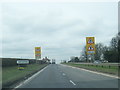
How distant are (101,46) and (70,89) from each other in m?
140

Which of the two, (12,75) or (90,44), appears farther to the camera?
(90,44)

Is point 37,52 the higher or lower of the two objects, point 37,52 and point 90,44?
the lower

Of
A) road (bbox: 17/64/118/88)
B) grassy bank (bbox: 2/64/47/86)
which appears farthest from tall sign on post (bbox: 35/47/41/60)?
road (bbox: 17/64/118/88)

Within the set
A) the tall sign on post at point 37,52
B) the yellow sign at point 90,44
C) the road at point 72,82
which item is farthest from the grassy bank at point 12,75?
the tall sign on post at point 37,52

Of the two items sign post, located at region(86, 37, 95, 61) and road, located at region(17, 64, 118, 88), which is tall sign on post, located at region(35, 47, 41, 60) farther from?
road, located at region(17, 64, 118, 88)

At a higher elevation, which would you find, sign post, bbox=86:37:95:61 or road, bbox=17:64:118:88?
sign post, bbox=86:37:95:61

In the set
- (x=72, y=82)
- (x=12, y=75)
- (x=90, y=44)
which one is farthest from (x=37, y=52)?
(x=72, y=82)

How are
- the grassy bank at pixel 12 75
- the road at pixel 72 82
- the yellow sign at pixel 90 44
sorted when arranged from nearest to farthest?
the road at pixel 72 82, the grassy bank at pixel 12 75, the yellow sign at pixel 90 44

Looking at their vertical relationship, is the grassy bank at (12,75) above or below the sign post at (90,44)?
below

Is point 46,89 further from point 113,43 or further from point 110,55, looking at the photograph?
point 113,43

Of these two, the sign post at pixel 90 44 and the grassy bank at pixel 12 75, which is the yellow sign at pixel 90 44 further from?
the grassy bank at pixel 12 75

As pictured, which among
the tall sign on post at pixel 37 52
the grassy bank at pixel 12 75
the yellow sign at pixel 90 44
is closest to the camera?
the grassy bank at pixel 12 75

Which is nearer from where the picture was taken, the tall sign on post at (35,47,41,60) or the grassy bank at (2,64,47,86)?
the grassy bank at (2,64,47,86)

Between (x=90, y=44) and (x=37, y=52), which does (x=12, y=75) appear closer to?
(x=90, y=44)
